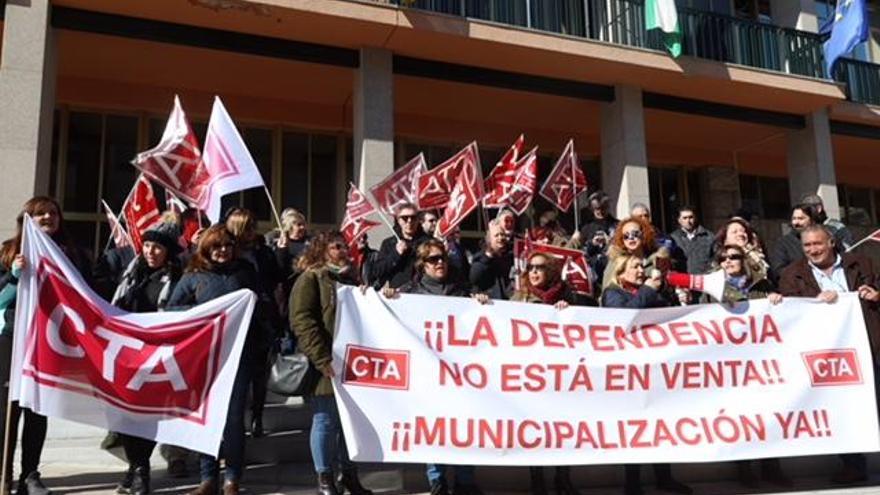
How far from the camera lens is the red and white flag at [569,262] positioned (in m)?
5.77

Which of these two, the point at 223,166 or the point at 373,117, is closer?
the point at 223,166

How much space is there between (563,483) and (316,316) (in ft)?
6.55

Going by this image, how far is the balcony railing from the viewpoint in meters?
11.0

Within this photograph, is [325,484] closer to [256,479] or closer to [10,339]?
[256,479]

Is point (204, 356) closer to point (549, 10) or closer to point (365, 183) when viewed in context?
point (365, 183)

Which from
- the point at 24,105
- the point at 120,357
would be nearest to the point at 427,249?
the point at 120,357

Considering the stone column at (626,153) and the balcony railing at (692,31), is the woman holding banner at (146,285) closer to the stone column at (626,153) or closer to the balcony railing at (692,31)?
the balcony railing at (692,31)

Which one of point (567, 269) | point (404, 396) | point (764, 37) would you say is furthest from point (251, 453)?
point (764, 37)

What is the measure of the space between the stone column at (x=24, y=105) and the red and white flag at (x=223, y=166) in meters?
3.09

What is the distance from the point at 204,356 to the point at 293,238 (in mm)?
1822

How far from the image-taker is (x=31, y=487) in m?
4.65

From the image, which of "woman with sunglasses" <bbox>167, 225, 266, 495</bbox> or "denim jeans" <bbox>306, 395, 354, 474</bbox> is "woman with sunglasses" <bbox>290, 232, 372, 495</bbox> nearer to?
"denim jeans" <bbox>306, 395, 354, 474</bbox>

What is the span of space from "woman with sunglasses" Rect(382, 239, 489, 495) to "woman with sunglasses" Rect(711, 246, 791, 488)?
6.11 ft

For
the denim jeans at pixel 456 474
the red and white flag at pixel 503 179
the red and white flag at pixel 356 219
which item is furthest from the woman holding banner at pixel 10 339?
the red and white flag at pixel 503 179
